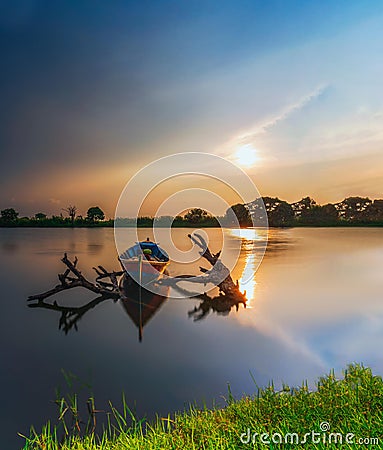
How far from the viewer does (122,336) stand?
1005 centimetres

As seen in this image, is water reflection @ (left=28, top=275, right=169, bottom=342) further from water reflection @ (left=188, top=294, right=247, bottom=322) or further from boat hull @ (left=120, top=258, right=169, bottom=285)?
water reflection @ (left=188, top=294, right=247, bottom=322)

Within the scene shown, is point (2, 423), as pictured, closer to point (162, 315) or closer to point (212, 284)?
point (162, 315)

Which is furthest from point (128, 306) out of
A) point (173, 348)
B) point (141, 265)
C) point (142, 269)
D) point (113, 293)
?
point (173, 348)

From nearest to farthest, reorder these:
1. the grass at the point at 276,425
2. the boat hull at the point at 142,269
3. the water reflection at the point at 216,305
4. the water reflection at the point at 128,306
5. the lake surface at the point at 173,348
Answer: the grass at the point at 276,425 < the lake surface at the point at 173,348 < the water reflection at the point at 128,306 < the water reflection at the point at 216,305 < the boat hull at the point at 142,269

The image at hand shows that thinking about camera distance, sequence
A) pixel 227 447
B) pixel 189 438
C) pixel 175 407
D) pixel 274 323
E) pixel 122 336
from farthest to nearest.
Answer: pixel 274 323 < pixel 122 336 < pixel 175 407 < pixel 189 438 < pixel 227 447

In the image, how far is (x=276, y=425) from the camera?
139 inches

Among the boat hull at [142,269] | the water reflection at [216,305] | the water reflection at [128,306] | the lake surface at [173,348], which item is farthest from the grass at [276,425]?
the boat hull at [142,269]

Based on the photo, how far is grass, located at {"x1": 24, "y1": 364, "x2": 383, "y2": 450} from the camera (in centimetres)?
318

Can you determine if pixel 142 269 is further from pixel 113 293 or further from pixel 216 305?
pixel 216 305

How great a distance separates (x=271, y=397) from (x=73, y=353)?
19.8 feet

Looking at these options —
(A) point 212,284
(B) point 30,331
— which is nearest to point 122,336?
(B) point 30,331

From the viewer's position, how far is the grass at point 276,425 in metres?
3.18

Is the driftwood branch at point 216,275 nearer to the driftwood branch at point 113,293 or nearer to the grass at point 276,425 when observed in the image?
the driftwood branch at point 113,293

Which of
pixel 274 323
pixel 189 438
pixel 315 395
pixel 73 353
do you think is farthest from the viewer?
pixel 274 323
